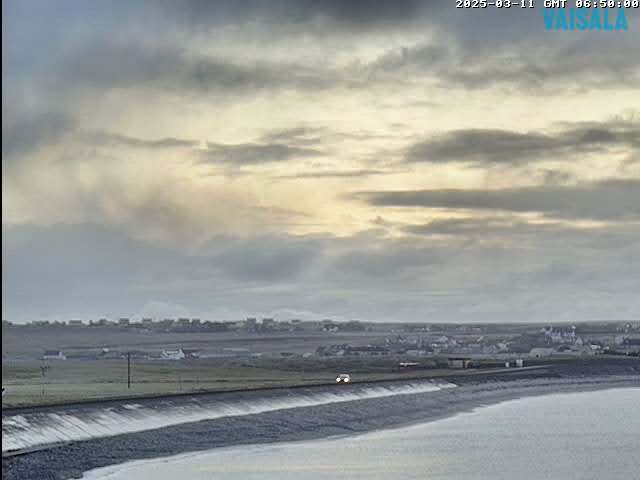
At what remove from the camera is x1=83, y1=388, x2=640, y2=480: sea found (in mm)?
Result: 78375

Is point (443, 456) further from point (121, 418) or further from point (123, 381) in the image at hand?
point (123, 381)

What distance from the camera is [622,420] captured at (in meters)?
128

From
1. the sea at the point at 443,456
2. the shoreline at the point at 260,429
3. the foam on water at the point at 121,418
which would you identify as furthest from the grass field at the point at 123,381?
the sea at the point at 443,456

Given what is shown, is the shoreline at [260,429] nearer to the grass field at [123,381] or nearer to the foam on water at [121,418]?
the foam on water at [121,418]

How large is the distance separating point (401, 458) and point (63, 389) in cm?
4695

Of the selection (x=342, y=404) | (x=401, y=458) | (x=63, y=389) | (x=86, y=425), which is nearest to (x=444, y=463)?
(x=401, y=458)

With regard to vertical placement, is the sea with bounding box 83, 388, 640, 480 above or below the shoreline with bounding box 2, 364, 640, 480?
below

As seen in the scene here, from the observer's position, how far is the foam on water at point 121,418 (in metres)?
81.6

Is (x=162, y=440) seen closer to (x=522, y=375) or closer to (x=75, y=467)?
(x=75, y=467)

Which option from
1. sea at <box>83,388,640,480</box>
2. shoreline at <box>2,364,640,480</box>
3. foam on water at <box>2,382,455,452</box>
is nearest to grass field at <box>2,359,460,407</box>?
foam on water at <box>2,382,455,452</box>

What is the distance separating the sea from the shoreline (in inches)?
74.5

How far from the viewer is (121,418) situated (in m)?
94.7

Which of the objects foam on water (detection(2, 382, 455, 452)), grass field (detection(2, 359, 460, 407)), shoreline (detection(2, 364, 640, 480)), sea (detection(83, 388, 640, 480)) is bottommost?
sea (detection(83, 388, 640, 480))

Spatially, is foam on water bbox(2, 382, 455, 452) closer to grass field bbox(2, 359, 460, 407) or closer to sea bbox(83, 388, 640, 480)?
sea bbox(83, 388, 640, 480)
